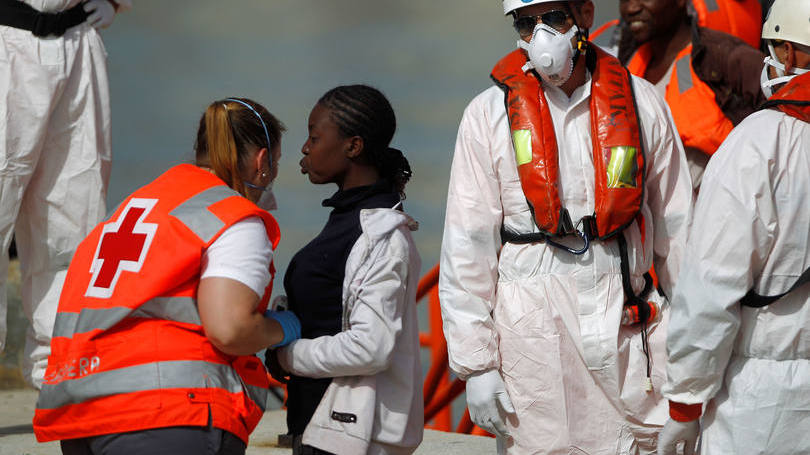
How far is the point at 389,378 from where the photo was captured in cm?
312

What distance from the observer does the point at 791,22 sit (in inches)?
102

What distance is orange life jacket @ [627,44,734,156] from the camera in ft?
16.4

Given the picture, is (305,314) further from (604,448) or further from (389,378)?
(604,448)

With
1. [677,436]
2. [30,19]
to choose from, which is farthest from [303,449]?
[30,19]

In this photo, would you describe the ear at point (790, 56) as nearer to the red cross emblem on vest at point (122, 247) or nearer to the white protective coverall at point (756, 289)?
the white protective coverall at point (756, 289)

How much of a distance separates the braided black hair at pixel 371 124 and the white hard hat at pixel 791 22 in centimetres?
117

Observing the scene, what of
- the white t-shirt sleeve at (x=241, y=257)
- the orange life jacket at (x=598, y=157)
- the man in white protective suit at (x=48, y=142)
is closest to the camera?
the white t-shirt sleeve at (x=241, y=257)

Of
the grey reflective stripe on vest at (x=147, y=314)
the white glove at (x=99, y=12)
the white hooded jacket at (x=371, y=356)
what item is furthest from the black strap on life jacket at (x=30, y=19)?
the grey reflective stripe on vest at (x=147, y=314)

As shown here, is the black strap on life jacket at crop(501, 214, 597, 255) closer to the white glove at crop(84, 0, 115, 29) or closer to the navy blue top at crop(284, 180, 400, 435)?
the navy blue top at crop(284, 180, 400, 435)

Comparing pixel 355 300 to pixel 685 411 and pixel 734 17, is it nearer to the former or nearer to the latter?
pixel 685 411

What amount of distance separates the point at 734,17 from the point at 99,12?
3.05 meters

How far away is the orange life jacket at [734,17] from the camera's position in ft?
17.9

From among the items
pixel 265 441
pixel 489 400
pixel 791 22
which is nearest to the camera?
pixel 791 22

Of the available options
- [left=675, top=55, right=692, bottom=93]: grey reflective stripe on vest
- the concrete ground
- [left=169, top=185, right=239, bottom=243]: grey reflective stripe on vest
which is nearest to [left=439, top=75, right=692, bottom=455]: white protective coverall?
[left=169, top=185, right=239, bottom=243]: grey reflective stripe on vest
